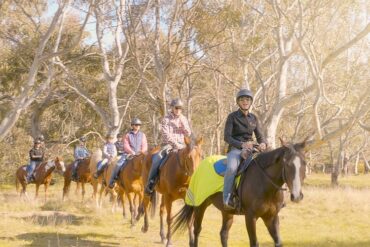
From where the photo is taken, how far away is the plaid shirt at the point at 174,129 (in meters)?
9.93

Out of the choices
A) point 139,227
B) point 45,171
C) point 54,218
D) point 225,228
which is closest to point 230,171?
point 225,228

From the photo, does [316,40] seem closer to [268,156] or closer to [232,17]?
[232,17]

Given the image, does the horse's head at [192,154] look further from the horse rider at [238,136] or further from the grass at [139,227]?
the horse rider at [238,136]

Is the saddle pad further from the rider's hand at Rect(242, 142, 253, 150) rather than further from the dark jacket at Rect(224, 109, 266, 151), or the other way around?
the rider's hand at Rect(242, 142, 253, 150)

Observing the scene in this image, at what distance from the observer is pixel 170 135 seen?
1004 centimetres

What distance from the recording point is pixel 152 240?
10.3 metres

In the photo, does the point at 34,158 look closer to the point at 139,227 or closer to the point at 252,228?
the point at 139,227

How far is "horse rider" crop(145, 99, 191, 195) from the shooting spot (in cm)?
993

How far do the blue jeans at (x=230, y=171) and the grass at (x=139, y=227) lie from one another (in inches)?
67.3

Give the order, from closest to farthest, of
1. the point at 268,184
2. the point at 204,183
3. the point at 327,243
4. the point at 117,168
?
the point at 268,184
the point at 204,183
the point at 327,243
the point at 117,168

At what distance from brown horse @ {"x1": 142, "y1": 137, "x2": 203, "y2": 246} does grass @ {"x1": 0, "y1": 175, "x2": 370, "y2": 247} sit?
88 centimetres

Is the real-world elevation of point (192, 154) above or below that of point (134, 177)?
above

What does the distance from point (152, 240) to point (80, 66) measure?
18360 millimetres

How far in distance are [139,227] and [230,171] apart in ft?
18.5
